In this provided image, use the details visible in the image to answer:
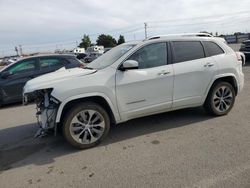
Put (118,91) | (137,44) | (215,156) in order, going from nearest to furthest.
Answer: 1. (215,156)
2. (118,91)
3. (137,44)

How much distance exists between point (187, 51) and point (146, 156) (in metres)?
2.39

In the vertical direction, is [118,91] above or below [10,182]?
above

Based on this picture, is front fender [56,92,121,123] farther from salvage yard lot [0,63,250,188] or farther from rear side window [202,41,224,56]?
rear side window [202,41,224,56]

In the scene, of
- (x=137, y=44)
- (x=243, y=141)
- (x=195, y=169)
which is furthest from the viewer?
(x=137, y=44)

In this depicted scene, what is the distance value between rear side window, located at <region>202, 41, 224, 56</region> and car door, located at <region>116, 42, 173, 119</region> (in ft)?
3.14

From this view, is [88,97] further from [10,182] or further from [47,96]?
[10,182]

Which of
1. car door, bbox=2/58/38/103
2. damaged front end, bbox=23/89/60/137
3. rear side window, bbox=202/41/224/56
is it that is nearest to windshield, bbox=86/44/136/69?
damaged front end, bbox=23/89/60/137

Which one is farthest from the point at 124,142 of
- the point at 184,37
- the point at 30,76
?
the point at 30,76

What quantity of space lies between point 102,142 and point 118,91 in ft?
3.06

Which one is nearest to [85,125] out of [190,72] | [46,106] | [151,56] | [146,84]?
[46,106]

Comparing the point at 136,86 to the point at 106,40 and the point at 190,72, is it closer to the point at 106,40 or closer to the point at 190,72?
the point at 190,72

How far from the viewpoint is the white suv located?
4.79m

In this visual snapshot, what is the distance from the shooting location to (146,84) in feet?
17.1

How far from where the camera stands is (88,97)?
488 cm
